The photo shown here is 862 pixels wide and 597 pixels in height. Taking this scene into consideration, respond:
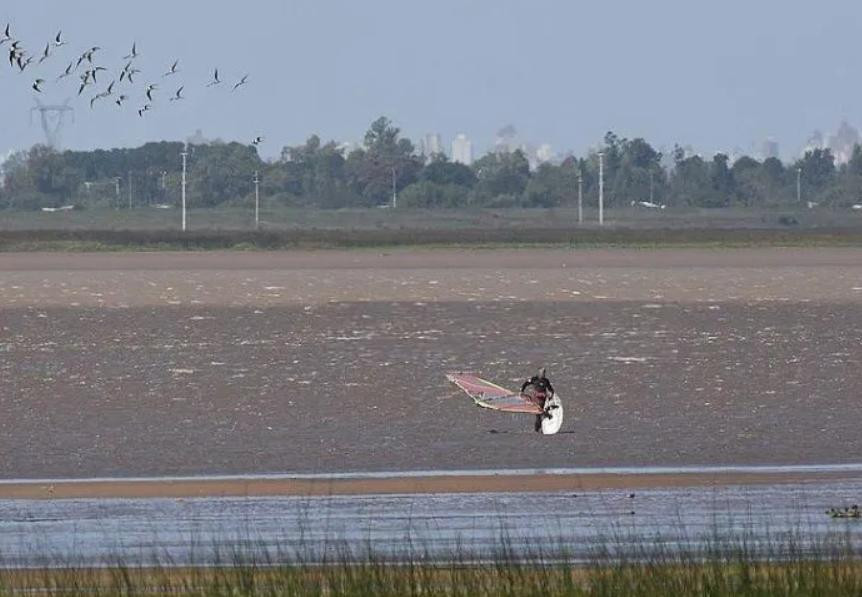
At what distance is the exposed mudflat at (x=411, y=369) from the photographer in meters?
21.3

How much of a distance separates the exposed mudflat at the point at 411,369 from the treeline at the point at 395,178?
4148 inches

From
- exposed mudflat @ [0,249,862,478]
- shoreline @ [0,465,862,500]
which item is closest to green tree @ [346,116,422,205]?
exposed mudflat @ [0,249,862,478]

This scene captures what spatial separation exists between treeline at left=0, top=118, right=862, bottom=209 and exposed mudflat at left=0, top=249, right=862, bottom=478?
346 ft

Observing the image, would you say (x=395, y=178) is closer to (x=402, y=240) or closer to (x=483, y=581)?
(x=402, y=240)

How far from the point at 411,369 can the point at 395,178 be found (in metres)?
131

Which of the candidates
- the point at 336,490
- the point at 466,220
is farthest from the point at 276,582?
the point at 466,220

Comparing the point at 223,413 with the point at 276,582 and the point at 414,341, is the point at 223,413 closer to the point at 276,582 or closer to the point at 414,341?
the point at 414,341

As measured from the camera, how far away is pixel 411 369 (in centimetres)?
2717

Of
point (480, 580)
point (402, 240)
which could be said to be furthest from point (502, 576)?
point (402, 240)

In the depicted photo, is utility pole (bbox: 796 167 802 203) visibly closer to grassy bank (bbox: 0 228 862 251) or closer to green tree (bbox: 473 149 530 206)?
green tree (bbox: 473 149 530 206)

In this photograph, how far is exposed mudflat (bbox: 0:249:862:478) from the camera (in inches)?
838

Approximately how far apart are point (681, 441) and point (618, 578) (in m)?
11.1

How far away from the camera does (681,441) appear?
21.8 meters

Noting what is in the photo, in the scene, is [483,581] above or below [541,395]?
above
